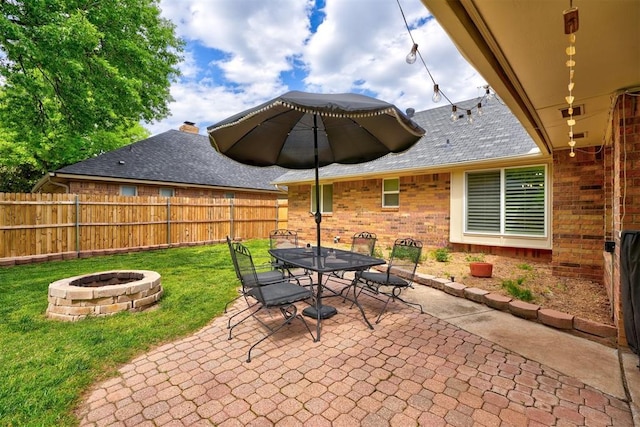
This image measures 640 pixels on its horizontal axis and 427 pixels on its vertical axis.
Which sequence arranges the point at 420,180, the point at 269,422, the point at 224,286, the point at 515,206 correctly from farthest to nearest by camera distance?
1. the point at 420,180
2. the point at 515,206
3. the point at 224,286
4. the point at 269,422

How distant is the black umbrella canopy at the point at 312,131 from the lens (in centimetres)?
293

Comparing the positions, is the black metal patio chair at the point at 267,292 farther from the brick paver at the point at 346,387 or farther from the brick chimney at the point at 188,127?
the brick chimney at the point at 188,127

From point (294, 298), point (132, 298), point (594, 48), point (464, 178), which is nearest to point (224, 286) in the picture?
point (132, 298)

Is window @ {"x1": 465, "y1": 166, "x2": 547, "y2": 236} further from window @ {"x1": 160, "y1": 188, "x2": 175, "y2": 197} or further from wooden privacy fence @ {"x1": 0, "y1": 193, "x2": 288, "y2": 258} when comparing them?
window @ {"x1": 160, "y1": 188, "x2": 175, "y2": 197}

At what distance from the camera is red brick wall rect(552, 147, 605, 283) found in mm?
5297

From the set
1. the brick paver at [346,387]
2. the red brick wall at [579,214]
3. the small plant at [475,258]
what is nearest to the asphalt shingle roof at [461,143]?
the red brick wall at [579,214]

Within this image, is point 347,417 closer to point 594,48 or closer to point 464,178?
point 594,48

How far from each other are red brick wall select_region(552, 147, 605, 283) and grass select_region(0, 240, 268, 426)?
6264mm

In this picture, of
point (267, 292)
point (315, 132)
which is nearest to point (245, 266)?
point (267, 292)

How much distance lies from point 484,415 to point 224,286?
4.59 metres

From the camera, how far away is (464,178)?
27.5 ft

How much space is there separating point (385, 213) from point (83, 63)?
1044 centimetres

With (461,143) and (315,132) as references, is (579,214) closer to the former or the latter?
(461,143)

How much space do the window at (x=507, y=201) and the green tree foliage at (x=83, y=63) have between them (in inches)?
443
